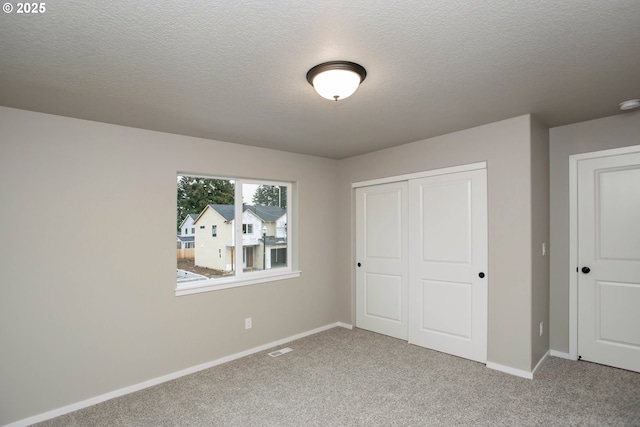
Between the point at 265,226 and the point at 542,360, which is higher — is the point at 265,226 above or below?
above

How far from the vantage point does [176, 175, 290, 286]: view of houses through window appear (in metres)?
3.52

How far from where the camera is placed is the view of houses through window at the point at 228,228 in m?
3.52

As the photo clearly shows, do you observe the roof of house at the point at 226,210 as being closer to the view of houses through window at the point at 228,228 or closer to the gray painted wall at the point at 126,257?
the view of houses through window at the point at 228,228

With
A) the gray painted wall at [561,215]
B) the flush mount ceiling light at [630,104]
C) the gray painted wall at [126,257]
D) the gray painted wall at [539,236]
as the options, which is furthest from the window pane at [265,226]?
the flush mount ceiling light at [630,104]

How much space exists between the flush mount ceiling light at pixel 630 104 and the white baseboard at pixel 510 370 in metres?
2.43

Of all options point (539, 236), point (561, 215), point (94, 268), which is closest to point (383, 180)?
point (539, 236)

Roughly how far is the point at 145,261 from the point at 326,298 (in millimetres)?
2465

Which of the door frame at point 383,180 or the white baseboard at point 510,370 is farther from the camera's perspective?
the door frame at point 383,180

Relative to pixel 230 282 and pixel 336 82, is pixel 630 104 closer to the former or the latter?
pixel 336 82

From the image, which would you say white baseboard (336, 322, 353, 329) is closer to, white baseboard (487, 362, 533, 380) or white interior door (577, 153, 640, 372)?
white baseboard (487, 362, 533, 380)

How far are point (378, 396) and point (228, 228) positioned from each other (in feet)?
7.72

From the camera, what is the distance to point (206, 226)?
369 centimetres

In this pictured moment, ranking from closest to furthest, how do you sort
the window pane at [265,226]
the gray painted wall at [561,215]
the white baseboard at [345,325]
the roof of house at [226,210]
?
the gray painted wall at [561,215] < the roof of house at [226,210] < the window pane at [265,226] < the white baseboard at [345,325]

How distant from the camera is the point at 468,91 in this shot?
7.92 feet
